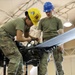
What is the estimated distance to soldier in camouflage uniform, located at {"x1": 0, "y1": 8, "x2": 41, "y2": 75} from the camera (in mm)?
2868

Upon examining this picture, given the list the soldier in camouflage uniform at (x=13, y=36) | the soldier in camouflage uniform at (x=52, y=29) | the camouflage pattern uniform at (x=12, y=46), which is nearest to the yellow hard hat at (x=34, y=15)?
the soldier in camouflage uniform at (x=13, y=36)

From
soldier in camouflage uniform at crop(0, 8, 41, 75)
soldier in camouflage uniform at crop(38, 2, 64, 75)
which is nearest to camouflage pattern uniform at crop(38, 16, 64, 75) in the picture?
soldier in camouflage uniform at crop(38, 2, 64, 75)

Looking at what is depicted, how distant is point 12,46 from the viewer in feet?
9.80

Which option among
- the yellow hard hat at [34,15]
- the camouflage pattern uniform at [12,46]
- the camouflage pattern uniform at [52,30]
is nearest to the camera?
the camouflage pattern uniform at [12,46]

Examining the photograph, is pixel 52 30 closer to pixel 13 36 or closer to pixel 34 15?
pixel 34 15

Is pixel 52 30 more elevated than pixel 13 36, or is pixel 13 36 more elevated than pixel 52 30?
pixel 52 30

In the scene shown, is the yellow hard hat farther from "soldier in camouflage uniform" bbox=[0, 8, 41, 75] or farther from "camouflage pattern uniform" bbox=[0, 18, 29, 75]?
"camouflage pattern uniform" bbox=[0, 18, 29, 75]

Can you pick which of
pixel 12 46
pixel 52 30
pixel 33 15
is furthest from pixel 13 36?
pixel 52 30

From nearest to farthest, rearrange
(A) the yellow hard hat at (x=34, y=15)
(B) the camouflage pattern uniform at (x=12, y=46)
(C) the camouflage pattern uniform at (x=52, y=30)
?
(B) the camouflage pattern uniform at (x=12, y=46) < (A) the yellow hard hat at (x=34, y=15) < (C) the camouflage pattern uniform at (x=52, y=30)

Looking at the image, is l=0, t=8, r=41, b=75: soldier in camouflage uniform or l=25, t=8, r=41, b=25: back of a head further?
l=25, t=8, r=41, b=25: back of a head

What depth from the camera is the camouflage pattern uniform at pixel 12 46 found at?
112 inches

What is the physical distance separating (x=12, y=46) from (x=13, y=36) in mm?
213

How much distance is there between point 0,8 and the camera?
28.6ft

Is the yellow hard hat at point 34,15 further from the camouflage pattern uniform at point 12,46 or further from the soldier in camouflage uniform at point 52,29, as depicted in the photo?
the soldier in camouflage uniform at point 52,29
